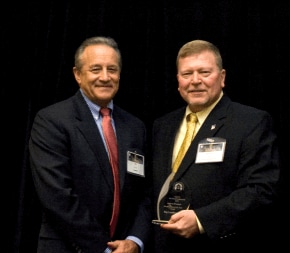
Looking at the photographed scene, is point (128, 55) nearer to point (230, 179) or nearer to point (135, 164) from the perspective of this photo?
point (135, 164)

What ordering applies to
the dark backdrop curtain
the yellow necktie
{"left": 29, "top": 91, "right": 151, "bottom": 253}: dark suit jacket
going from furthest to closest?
the dark backdrop curtain, the yellow necktie, {"left": 29, "top": 91, "right": 151, "bottom": 253}: dark suit jacket

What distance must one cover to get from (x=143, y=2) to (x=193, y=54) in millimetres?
934

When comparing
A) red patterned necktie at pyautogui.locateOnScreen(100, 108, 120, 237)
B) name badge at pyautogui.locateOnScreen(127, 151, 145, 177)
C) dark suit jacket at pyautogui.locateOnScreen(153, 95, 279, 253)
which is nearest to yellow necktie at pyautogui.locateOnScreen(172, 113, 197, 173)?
dark suit jacket at pyautogui.locateOnScreen(153, 95, 279, 253)

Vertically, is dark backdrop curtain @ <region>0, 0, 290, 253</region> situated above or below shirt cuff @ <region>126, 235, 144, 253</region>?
above

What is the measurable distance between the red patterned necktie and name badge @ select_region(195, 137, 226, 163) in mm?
399

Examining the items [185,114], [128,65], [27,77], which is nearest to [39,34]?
[27,77]

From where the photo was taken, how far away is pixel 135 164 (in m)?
2.56

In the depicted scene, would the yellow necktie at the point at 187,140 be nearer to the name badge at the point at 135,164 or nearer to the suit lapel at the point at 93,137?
the name badge at the point at 135,164

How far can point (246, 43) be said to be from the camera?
10.4ft

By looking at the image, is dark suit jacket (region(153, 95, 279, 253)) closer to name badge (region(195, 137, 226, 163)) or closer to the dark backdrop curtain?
name badge (region(195, 137, 226, 163))

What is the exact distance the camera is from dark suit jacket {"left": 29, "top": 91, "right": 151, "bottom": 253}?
2.26 metres

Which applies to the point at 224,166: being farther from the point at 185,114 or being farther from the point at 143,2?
the point at 143,2

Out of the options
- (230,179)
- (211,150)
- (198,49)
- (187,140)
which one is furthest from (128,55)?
(230,179)

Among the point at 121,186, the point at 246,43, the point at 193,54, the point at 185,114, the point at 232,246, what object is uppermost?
the point at 246,43
